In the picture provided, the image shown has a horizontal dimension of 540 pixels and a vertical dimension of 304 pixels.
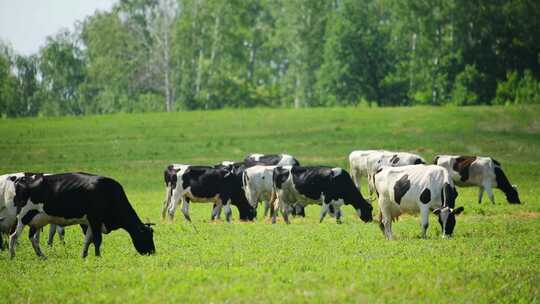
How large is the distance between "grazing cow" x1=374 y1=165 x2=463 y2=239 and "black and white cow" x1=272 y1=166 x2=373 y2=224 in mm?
5872

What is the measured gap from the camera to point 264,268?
17.5 metres

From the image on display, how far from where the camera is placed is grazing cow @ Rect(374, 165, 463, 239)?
2266cm

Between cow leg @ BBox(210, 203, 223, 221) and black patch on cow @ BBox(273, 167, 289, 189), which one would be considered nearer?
black patch on cow @ BBox(273, 167, 289, 189)

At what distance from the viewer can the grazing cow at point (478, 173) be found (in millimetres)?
35094

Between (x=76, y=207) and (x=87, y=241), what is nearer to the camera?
(x=76, y=207)

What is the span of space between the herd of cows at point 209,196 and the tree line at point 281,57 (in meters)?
51.3

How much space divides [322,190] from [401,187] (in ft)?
23.1

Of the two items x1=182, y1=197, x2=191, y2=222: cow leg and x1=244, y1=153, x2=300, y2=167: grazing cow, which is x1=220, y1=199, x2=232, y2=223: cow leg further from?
x1=244, y1=153, x2=300, y2=167: grazing cow

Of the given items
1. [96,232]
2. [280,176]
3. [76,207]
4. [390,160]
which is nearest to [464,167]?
[390,160]

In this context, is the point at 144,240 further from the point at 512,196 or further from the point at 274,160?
the point at 274,160

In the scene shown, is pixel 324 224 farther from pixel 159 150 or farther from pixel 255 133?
pixel 255 133

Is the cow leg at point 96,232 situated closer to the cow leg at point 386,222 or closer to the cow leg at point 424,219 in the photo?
the cow leg at point 386,222

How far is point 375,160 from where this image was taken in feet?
131

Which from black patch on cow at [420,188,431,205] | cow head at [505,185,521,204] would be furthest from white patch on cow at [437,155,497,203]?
black patch on cow at [420,188,431,205]
